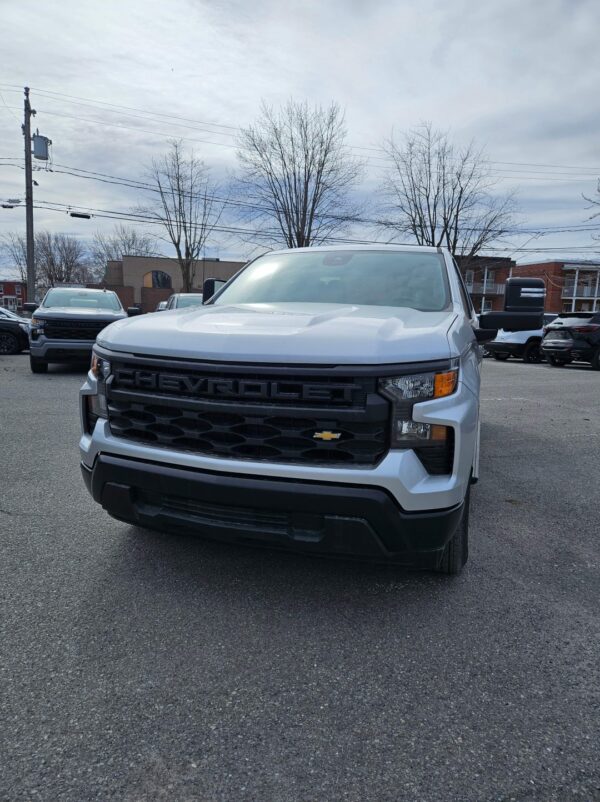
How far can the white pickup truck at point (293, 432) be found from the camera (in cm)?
207

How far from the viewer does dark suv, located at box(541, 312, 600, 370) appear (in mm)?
14117

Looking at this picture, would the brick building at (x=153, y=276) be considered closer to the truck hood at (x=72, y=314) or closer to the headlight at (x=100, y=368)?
the truck hood at (x=72, y=314)

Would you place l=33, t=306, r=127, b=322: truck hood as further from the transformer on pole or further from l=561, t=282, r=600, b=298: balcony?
l=561, t=282, r=600, b=298: balcony

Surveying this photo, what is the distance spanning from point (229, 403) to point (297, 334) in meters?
0.40

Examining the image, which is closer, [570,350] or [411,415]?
[411,415]

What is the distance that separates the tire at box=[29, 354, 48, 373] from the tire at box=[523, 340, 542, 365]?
1360 centimetres

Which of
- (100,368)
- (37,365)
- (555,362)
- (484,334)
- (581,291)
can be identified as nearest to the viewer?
(100,368)

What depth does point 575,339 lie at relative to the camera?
14.2m

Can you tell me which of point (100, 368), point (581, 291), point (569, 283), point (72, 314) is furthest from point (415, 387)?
point (581, 291)

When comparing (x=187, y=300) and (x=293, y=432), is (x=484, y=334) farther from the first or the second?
(x=187, y=300)

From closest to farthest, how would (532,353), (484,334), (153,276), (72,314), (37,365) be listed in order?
1. (484,334)
2. (72,314)
3. (37,365)
4. (532,353)
5. (153,276)

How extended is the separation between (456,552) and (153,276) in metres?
54.5

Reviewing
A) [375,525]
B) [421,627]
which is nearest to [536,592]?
[421,627]

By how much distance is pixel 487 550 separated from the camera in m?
3.08
